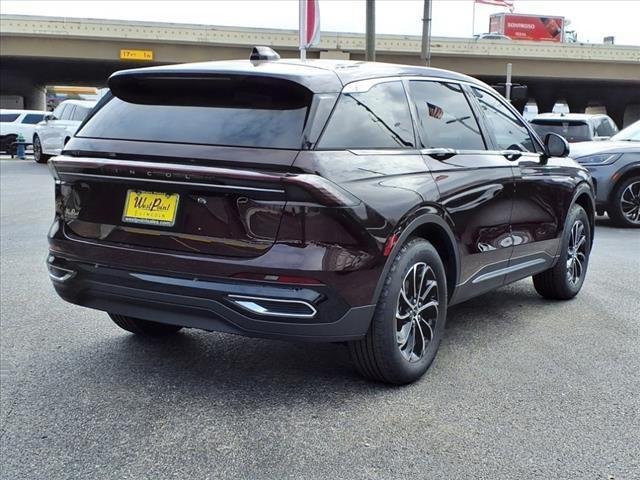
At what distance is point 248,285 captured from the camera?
11.0 ft

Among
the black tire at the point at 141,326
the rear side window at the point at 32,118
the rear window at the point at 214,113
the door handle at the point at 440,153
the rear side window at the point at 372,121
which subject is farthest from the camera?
the rear side window at the point at 32,118

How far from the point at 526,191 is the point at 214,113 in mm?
2551

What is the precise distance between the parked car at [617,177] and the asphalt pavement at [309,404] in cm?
571

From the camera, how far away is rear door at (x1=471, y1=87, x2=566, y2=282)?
16.6 ft

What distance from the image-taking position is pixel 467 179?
14.5ft

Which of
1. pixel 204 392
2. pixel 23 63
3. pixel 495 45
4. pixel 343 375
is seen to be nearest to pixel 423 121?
pixel 343 375

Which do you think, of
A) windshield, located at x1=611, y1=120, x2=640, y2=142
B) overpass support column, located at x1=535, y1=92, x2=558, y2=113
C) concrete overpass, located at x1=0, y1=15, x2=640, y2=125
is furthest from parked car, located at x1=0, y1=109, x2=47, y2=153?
overpass support column, located at x1=535, y1=92, x2=558, y2=113

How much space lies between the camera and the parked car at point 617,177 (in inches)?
415

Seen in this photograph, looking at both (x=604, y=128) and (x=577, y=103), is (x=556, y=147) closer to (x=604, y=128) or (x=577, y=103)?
(x=604, y=128)

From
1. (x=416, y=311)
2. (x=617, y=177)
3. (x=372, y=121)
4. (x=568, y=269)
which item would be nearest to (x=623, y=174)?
(x=617, y=177)

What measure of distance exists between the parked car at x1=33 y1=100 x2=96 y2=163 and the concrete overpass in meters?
16.4

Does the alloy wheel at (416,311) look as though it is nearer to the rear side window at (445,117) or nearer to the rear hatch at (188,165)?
the rear side window at (445,117)

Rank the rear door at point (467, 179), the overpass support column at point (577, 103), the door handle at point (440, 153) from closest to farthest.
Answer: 1. the door handle at point (440, 153)
2. the rear door at point (467, 179)
3. the overpass support column at point (577, 103)

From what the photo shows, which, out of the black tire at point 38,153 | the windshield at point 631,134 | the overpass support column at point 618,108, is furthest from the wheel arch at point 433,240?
the overpass support column at point 618,108
